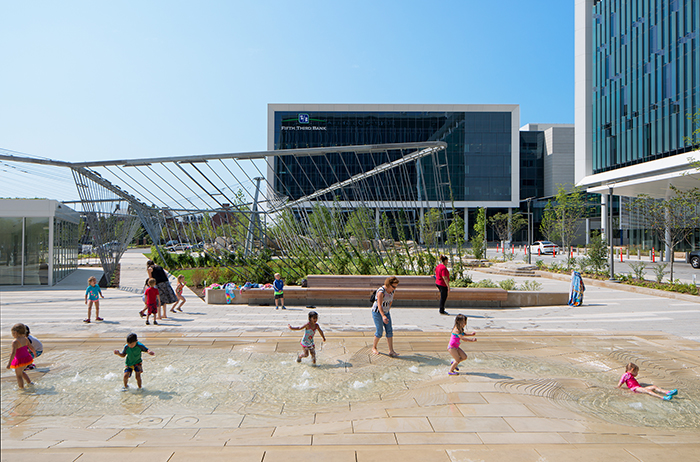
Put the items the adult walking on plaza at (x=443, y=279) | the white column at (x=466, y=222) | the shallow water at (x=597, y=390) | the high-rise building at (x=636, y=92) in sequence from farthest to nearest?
1. the white column at (x=466, y=222)
2. the high-rise building at (x=636, y=92)
3. the adult walking on plaza at (x=443, y=279)
4. the shallow water at (x=597, y=390)

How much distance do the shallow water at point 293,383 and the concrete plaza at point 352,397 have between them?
0.10 ft

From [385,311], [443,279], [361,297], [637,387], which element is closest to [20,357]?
[385,311]

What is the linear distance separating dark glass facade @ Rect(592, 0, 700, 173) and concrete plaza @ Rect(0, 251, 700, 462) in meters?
34.6

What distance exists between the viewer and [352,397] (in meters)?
5.68

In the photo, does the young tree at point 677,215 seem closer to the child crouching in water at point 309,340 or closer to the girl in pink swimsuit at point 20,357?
the child crouching in water at point 309,340

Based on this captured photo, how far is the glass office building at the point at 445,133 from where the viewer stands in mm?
66938

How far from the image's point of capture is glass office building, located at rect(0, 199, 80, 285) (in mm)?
18828

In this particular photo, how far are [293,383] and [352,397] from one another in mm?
976

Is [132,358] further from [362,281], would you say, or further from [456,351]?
[362,281]

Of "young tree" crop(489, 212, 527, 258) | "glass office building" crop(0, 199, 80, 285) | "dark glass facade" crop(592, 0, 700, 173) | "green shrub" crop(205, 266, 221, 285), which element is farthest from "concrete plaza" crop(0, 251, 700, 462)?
"young tree" crop(489, 212, 527, 258)

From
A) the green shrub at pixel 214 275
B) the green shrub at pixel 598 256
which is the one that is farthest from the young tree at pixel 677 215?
the green shrub at pixel 214 275

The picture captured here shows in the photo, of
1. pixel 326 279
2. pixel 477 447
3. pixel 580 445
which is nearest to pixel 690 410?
pixel 580 445

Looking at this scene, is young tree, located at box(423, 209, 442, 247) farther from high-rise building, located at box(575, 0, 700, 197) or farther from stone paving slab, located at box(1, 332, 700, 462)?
high-rise building, located at box(575, 0, 700, 197)

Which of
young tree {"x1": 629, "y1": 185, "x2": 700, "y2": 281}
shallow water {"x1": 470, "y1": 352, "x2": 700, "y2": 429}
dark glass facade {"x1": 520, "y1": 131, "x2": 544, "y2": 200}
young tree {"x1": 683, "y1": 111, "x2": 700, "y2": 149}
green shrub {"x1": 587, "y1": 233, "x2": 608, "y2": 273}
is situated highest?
dark glass facade {"x1": 520, "y1": 131, "x2": 544, "y2": 200}
